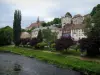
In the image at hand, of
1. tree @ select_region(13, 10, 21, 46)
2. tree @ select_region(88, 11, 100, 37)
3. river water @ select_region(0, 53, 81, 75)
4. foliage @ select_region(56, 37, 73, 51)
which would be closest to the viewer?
river water @ select_region(0, 53, 81, 75)

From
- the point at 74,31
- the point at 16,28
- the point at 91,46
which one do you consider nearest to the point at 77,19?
the point at 74,31

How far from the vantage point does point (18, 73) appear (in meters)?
39.6

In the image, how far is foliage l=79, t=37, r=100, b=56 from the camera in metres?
56.5

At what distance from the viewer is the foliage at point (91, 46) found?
56.5 m

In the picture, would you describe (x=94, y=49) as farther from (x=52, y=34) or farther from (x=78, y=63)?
(x=52, y=34)

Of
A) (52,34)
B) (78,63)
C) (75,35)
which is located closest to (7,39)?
(52,34)

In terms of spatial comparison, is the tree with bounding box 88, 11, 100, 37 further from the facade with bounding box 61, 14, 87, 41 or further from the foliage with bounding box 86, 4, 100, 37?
the facade with bounding box 61, 14, 87, 41

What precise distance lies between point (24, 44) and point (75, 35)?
3016 centimetres

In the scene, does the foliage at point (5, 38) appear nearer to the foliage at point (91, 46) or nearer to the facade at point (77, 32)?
the facade at point (77, 32)

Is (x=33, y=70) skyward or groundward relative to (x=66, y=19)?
groundward

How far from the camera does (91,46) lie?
56.4 meters

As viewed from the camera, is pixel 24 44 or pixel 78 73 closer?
pixel 78 73

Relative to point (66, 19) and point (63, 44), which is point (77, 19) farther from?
point (63, 44)

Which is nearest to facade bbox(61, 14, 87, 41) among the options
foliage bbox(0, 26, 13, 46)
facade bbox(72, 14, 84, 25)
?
facade bbox(72, 14, 84, 25)
